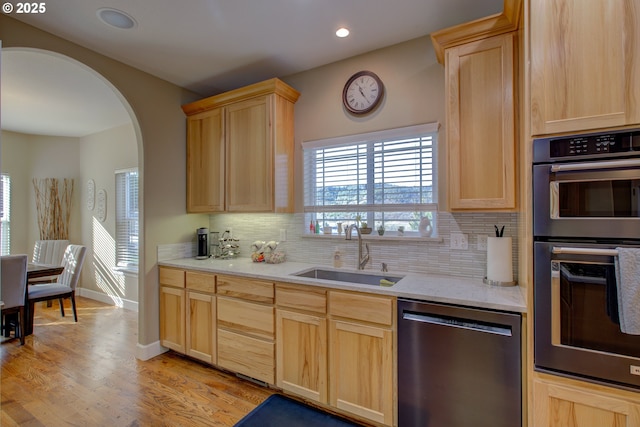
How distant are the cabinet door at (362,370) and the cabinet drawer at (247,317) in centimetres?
54

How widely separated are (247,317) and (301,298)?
1.82 ft

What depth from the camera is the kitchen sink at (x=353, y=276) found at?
93.4 inches

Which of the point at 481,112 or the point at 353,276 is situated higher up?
the point at 481,112

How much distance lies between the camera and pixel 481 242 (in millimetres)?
2174

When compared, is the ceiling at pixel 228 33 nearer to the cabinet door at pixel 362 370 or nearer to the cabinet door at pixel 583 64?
the cabinet door at pixel 583 64

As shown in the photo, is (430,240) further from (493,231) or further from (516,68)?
(516,68)

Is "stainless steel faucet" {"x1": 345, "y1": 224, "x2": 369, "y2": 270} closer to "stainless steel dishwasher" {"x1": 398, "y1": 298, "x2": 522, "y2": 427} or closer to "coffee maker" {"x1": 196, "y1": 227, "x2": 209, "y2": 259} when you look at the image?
"stainless steel dishwasher" {"x1": 398, "y1": 298, "x2": 522, "y2": 427}

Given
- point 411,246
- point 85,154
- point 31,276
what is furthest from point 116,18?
point 85,154

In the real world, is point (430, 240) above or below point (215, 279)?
above

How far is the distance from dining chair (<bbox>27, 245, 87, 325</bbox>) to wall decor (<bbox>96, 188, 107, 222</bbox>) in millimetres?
745

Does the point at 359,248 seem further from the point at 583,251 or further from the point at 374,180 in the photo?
the point at 583,251

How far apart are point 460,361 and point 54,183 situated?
636 cm

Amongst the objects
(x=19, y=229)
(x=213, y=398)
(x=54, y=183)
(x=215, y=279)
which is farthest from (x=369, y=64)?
(x=19, y=229)

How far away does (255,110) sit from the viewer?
2.85 metres
